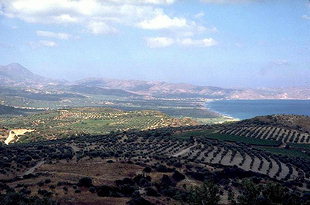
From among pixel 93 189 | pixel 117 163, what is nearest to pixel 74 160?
pixel 117 163

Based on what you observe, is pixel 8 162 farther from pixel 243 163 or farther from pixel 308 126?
pixel 308 126

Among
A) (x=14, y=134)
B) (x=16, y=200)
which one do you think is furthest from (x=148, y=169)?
(x=14, y=134)

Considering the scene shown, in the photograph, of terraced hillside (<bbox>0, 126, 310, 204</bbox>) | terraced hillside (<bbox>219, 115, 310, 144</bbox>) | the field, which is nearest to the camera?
terraced hillside (<bbox>0, 126, 310, 204</bbox>)

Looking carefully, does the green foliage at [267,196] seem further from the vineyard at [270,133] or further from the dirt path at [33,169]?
the vineyard at [270,133]

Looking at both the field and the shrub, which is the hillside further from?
the field

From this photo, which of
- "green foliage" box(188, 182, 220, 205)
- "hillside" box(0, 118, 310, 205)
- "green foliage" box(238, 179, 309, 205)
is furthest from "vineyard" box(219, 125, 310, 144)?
"green foliage" box(188, 182, 220, 205)

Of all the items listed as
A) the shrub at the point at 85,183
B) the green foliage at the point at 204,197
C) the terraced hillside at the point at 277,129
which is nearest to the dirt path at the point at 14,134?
the terraced hillside at the point at 277,129
